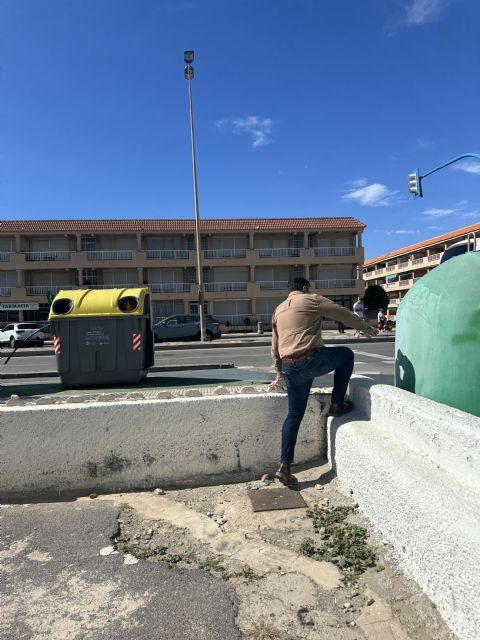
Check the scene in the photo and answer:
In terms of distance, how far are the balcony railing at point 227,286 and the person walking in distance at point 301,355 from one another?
3776cm

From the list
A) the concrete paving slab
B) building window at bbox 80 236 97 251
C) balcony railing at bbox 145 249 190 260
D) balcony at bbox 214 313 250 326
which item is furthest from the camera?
building window at bbox 80 236 97 251

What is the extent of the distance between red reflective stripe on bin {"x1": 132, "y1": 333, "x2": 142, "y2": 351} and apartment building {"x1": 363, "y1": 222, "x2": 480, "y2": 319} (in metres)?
50.0

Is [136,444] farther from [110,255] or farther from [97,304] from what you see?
[110,255]

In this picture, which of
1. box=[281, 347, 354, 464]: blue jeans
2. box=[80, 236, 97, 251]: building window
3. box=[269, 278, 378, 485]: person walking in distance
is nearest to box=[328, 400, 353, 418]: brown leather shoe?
box=[269, 278, 378, 485]: person walking in distance

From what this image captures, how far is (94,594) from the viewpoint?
2.25 metres

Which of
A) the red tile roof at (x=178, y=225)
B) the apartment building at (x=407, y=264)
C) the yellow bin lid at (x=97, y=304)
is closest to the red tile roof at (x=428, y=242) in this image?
the apartment building at (x=407, y=264)

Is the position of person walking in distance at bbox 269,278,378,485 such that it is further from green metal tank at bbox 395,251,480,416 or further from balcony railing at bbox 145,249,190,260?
balcony railing at bbox 145,249,190,260

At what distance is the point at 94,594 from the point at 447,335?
2429 mm

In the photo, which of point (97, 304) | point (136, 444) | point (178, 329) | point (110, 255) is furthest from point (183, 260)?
point (136, 444)

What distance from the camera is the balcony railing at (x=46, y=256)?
4009 cm

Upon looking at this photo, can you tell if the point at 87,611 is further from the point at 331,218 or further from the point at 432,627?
the point at 331,218

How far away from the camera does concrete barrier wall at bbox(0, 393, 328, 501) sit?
3.43 meters

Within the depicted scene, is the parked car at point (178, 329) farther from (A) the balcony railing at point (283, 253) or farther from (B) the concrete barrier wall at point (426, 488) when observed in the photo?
(B) the concrete barrier wall at point (426, 488)

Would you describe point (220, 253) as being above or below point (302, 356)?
above
